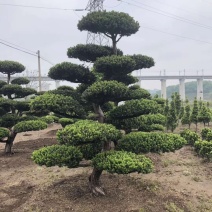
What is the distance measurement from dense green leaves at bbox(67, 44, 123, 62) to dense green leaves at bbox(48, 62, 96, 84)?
415 mm

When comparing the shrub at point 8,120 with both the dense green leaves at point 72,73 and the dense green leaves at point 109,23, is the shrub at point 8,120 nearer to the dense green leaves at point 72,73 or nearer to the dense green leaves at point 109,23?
the dense green leaves at point 72,73

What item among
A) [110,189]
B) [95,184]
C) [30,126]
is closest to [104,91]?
[95,184]

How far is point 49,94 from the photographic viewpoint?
7.16 m

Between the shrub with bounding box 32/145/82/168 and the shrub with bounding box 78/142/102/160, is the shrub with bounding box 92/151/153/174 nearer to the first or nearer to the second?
the shrub with bounding box 32/145/82/168

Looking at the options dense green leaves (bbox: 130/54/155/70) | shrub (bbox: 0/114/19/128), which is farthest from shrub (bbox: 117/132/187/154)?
shrub (bbox: 0/114/19/128)

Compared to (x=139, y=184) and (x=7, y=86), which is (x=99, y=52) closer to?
(x=139, y=184)

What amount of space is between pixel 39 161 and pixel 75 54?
10.7 ft

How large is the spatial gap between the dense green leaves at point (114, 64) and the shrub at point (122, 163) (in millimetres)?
2253

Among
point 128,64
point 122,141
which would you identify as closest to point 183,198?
point 122,141

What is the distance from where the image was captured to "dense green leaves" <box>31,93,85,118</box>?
6.88 meters

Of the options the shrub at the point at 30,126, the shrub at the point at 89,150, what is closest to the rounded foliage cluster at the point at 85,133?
the shrub at the point at 89,150

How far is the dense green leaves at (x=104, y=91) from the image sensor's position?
6723 millimetres

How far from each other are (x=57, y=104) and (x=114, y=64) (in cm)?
176

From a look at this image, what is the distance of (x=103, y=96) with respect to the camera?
7141 millimetres
